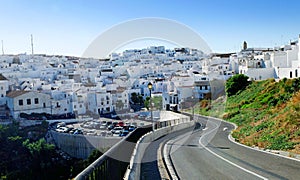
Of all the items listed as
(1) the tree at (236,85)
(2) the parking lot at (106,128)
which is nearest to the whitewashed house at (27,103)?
(2) the parking lot at (106,128)

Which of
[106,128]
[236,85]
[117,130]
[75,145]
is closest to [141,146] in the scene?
[117,130]

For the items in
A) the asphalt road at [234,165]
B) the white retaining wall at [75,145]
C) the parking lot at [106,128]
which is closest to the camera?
the asphalt road at [234,165]

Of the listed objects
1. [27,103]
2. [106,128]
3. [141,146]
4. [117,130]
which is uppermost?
[141,146]

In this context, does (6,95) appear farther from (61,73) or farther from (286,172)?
(286,172)

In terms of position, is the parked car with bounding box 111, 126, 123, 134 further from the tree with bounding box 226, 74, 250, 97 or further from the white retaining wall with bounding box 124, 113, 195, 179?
the tree with bounding box 226, 74, 250, 97

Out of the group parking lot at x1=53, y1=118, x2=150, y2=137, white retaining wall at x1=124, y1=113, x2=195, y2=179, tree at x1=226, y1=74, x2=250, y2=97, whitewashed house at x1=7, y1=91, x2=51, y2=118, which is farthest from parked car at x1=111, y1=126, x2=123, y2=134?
whitewashed house at x1=7, y1=91, x2=51, y2=118

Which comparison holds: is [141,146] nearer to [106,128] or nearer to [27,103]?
[106,128]

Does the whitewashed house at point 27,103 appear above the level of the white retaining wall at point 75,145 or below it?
above

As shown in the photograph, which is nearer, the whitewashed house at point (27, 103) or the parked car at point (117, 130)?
the parked car at point (117, 130)

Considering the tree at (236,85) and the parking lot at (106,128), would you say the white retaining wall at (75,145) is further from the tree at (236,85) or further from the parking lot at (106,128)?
the tree at (236,85)

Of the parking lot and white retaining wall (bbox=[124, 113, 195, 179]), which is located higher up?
white retaining wall (bbox=[124, 113, 195, 179])

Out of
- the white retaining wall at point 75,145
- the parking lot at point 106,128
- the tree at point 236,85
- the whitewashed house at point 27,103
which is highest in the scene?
the tree at point 236,85

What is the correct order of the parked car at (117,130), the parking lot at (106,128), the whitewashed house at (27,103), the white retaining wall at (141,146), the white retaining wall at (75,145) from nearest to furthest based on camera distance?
the white retaining wall at (141,146)
the parked car at (117,130)
the parking lot at (106,128)
the white retaining wall at (75,145)
the whitewashed house at (27,103)

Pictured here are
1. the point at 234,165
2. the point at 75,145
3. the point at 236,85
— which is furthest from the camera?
the point at 236,85
